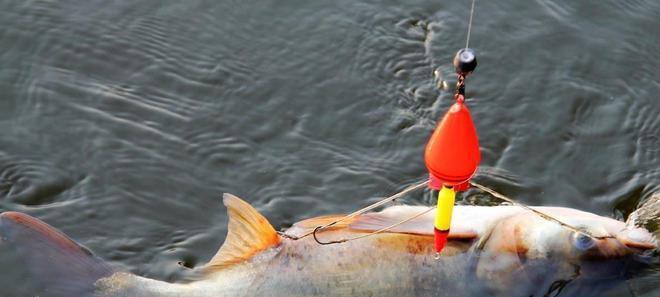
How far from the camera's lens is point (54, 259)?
5180 millimetres

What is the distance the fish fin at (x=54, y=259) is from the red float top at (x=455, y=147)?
1.84 m

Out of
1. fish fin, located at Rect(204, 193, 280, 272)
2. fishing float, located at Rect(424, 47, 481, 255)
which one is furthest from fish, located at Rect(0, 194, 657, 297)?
fishing float, located at Rect(424, 47, 481, 255)

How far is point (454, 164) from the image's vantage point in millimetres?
4500

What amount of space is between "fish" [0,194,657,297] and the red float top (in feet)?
2.15

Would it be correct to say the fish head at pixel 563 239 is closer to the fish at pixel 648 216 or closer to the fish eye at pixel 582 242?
the fish eye at pixel 582 242

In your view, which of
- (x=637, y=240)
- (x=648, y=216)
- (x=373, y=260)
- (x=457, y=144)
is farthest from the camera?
(x=648, y=216)

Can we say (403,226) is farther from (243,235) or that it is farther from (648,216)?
(648,216)

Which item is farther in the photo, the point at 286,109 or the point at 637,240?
the point at 286,109

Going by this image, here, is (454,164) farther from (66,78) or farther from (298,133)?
(66,78)

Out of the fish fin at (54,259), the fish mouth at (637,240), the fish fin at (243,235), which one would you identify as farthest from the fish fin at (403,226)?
the fish fin at (54,259)

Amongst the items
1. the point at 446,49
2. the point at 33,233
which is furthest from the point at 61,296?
the point at 446,49

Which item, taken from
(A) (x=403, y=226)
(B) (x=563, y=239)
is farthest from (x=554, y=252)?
(A) (x=403, y=226)

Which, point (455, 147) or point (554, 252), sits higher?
point (455, 147)

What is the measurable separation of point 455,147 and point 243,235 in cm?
128
